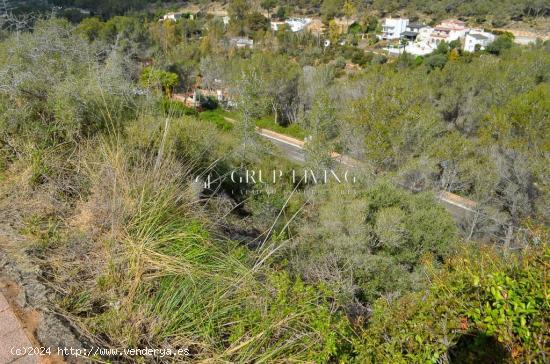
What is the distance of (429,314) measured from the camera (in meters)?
1.63

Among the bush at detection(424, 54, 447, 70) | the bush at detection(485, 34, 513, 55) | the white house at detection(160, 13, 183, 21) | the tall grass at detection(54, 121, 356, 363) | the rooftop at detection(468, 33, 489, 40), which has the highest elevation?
the tall grass at detection(54, 121, 356, 363)

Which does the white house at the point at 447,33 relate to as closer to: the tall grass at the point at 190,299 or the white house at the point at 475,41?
the white house at the point at 475,41

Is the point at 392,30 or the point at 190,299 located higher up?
the point at 190,299

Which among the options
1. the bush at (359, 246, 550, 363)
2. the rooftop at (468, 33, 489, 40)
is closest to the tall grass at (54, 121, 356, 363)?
the bush at (359, 246, 550, 363)

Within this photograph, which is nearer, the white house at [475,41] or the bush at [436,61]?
the bush at [436,61]

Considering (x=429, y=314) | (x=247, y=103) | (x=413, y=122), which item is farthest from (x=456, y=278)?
(x=413, y=122)

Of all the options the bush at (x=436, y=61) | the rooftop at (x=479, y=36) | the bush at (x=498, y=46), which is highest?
the rooftop at (x=479, y=36)

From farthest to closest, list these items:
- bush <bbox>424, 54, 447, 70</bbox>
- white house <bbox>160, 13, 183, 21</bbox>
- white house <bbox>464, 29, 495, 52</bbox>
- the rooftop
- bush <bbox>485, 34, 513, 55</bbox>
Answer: white house <bbox>160, 13, 183, 21</bbox>, the rooftop, white house <bbox>464, 29, 495, 52</bbox>, bush <bbox>485, 34, 513, 55</bbox>, bush <bbox>424, 54, 447, 70</bbox>

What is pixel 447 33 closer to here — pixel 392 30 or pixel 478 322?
pixel 392 30

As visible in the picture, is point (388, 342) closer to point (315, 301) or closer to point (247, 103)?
point (315, 301)

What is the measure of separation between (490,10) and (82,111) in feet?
160

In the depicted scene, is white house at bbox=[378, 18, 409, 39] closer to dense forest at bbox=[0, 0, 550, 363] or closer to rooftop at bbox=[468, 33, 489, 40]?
rooftop at bbox=[468, 33, 489, 40]

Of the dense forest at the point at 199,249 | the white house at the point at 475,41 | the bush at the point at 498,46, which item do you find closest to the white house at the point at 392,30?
the white house at the point at 475,41

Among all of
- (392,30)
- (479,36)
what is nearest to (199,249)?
(479,36)
